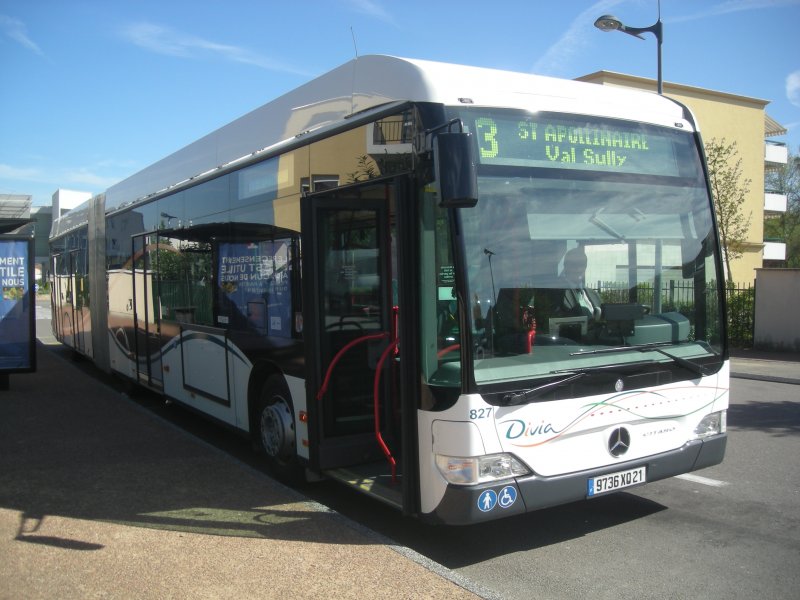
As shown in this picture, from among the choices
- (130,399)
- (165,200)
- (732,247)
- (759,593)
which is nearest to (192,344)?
(165,200)

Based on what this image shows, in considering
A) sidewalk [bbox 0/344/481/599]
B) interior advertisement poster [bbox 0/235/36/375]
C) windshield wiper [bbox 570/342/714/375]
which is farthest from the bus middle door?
interior advertisement poster [bbox 0/235/36/375]

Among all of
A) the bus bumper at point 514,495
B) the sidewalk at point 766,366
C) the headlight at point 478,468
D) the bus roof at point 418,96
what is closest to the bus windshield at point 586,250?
the bus roof at point 418,96

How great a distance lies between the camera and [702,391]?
5.24m

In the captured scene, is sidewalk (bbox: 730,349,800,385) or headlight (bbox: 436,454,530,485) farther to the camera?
sidewalk (bbox: 730,349,800,385)

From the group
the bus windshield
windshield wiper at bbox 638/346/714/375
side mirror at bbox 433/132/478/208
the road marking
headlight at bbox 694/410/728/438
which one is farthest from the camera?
the road marking

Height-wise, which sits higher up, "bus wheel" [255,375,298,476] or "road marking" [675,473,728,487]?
"bus wheel" [255,375,298,476]

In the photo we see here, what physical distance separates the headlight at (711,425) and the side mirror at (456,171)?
8.49ft

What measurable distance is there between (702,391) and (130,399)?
8.98 metres

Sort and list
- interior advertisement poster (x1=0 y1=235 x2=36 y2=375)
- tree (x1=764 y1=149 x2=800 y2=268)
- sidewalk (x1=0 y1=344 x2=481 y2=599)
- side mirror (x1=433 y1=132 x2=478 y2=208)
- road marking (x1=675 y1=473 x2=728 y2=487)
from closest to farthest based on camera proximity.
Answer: side mirror (x1=433 y1=132 x2=478 y2=208) → sidewalk (x1=0 y1=344 x2=481 y2=599) → road marking (x1=675 y1=473 x2=728 y2=487) → interior advertisement poster (x1=0 y1=235 x2=36 y2=375) → tree (x1=764 y1=149 x2=800 y2=268)

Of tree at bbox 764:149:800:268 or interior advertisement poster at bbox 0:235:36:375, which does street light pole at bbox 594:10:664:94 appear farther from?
tree at bbox 764:149:800:268

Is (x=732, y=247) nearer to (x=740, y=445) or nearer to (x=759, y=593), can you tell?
(x=740, y=445)

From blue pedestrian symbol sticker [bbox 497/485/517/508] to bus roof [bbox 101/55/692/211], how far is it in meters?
2.39

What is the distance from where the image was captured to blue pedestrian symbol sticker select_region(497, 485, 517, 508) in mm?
4410

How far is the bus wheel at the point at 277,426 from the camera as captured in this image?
6.22m
